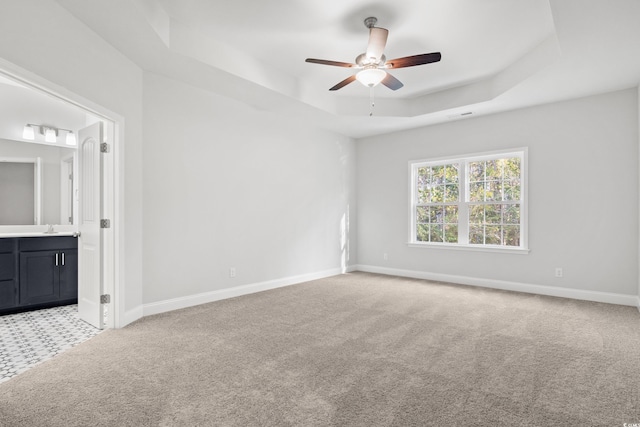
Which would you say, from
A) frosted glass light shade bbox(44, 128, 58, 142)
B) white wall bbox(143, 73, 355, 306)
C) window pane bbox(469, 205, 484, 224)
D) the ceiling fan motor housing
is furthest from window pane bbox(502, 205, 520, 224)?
frosted glass light shade bbox(44, 128, 58, 142)

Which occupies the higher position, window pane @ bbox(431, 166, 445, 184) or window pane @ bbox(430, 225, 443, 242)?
window pane @ bbox(431, 166, 445, 184)

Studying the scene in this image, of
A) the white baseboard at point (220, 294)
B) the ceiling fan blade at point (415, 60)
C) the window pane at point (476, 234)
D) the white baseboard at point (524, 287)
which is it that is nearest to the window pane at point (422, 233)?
the white baseboard at point (524, 287)

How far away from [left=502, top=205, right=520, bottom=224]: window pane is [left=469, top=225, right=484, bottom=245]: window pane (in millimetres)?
390

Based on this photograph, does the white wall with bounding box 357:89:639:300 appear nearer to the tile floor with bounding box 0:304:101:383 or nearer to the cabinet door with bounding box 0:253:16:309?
the tile floor with bounding box 0:304:101:383

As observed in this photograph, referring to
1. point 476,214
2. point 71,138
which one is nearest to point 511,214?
point 476,214

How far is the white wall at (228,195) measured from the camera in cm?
393

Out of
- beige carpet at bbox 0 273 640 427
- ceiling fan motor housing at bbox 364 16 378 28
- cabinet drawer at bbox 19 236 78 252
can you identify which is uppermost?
ceiling fan motor housing at bbox 364 16 378 28

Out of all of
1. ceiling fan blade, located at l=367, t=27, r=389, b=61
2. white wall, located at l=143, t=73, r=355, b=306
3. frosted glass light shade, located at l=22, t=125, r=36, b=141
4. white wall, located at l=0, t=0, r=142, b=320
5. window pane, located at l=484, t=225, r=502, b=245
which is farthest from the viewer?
window pane, located at l=484, t=225, r=502, b=245

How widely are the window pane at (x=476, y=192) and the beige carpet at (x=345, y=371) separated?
209 centimetres

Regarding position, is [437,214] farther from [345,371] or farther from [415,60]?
[345,371]

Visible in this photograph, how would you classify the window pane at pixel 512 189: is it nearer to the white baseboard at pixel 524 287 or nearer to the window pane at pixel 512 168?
the window pane at pixel 512 168

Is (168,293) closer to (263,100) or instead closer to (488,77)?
(263,100)

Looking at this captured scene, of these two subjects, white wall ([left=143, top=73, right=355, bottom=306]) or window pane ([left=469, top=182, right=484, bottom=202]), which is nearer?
white wall ([left=143, top=73, right=355, bottom=306])

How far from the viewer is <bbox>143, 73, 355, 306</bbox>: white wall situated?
393cm
